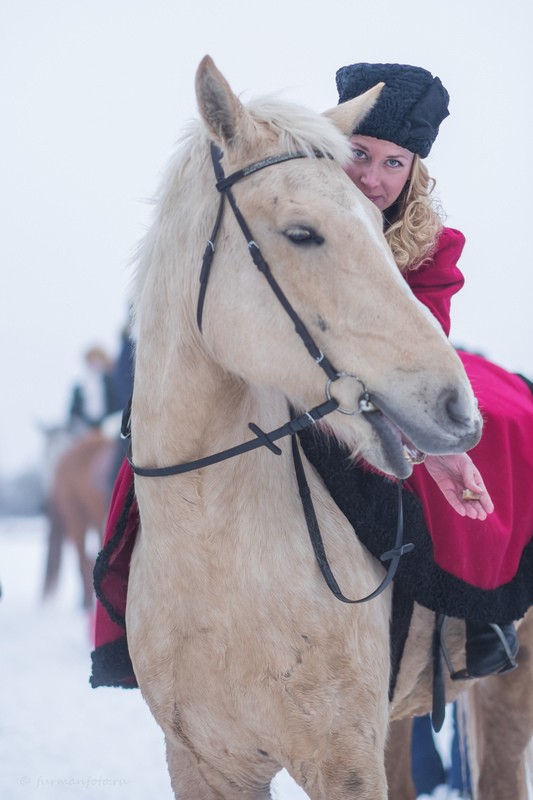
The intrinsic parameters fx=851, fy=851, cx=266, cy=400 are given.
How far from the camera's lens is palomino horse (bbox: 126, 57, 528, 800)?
180 cm

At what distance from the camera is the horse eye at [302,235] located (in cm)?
184

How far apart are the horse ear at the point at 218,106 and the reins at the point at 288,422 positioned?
0.27 feet

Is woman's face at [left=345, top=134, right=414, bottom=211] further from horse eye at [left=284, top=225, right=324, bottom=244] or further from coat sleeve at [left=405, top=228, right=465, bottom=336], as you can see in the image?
horse eye at [left=284, top=225, right=324, bottom=244]

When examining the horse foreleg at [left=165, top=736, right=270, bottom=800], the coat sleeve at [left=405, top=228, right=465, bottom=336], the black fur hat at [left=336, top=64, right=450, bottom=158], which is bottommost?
the horse foreleg at [left=165, top=736, right=270, bottom=800]

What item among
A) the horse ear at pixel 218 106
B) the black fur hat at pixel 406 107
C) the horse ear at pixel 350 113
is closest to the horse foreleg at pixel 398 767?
the black fur hat at pixel 406 107

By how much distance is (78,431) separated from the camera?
10375mm

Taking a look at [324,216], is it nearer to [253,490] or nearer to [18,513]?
[253,490]

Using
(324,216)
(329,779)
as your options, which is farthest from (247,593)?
(324,216)

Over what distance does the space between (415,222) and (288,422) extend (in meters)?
0.86

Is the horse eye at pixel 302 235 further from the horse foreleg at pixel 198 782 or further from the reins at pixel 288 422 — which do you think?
the horse foreleg at pixel 198 782

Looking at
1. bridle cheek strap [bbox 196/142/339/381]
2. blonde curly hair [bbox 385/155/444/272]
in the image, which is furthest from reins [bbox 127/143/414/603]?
blonde curly hair [bbox 385/155/444/272]

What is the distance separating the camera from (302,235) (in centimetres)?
184

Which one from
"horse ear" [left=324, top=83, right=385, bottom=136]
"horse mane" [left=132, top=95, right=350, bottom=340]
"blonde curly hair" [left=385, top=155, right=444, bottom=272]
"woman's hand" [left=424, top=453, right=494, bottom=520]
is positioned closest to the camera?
"horse mane" [left=132, top=95, right=350, bottom=340]

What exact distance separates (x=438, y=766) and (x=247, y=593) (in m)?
2.92
